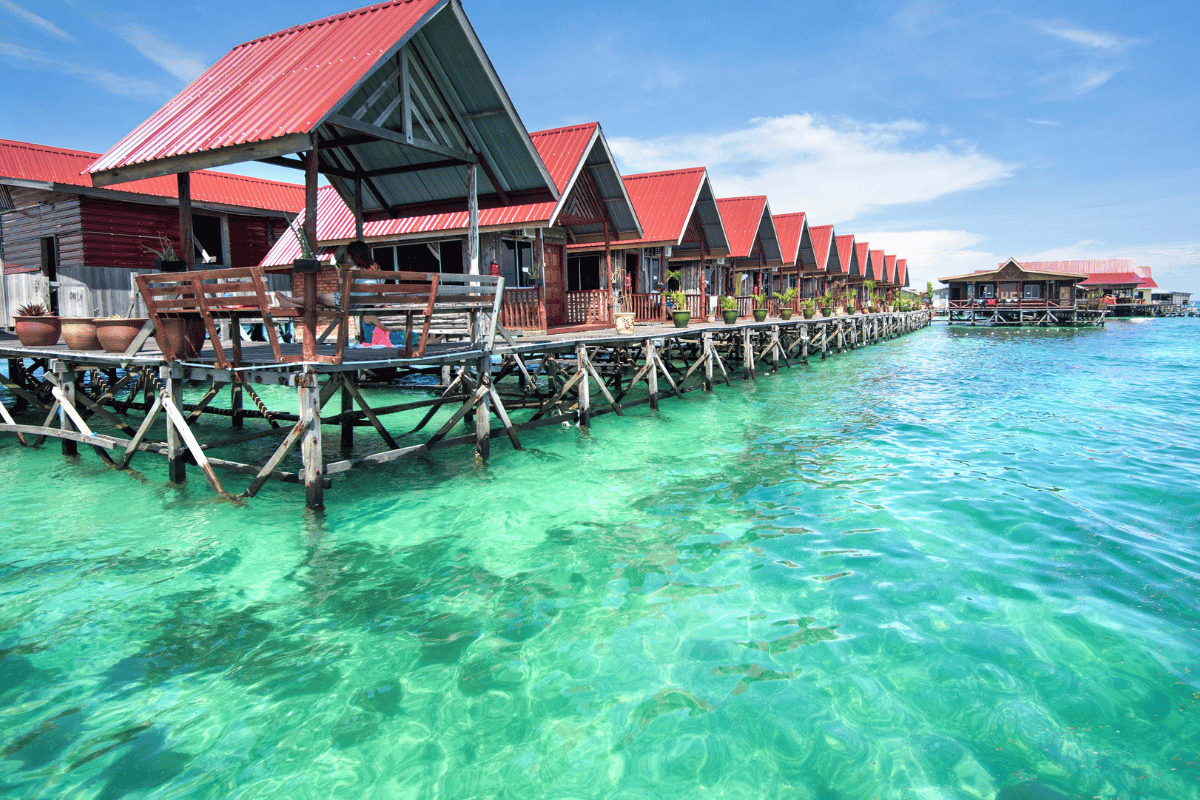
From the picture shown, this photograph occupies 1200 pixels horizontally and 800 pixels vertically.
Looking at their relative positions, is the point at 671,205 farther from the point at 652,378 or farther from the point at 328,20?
the point at 328,20

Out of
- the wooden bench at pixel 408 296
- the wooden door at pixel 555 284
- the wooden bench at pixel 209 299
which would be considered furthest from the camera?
the wooden door at pixel 555 284

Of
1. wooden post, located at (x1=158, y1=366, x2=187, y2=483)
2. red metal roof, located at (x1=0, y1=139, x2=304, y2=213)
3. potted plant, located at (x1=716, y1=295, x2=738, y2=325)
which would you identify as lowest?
wooden post, located at (x1=158, y1=366, x2=187, y2=483)

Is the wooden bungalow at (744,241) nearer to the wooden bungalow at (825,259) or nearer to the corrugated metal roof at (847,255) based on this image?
the wooden bungalow at (825,259)

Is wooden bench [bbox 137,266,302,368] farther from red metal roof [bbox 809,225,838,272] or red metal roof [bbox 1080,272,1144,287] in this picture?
red metal roof [bbox 1080,272,1144,287]

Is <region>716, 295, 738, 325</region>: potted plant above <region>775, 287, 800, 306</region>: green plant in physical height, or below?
below

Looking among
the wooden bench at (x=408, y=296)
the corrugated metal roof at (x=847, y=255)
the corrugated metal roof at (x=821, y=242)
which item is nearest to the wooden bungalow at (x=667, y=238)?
the wooden bench at (x=408, y=296)

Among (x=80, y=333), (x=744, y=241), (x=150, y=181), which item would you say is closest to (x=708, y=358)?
(x=744, y=241)

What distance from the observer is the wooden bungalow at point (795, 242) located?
121 feet

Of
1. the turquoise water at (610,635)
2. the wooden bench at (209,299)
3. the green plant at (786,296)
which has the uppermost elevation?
the green plant at (786,296)

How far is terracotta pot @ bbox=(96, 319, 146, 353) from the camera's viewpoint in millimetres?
9711

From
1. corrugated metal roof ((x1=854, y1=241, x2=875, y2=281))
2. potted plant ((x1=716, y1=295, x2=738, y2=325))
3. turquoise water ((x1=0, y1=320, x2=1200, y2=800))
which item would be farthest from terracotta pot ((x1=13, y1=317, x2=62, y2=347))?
corrugated metal roof ((x1=854, y1=241, x2=875, y2=281))

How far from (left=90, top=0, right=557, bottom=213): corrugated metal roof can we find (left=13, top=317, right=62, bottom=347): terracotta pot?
13.5 feet

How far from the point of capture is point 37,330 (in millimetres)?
11812

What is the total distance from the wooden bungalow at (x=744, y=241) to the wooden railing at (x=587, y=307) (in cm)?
1166
